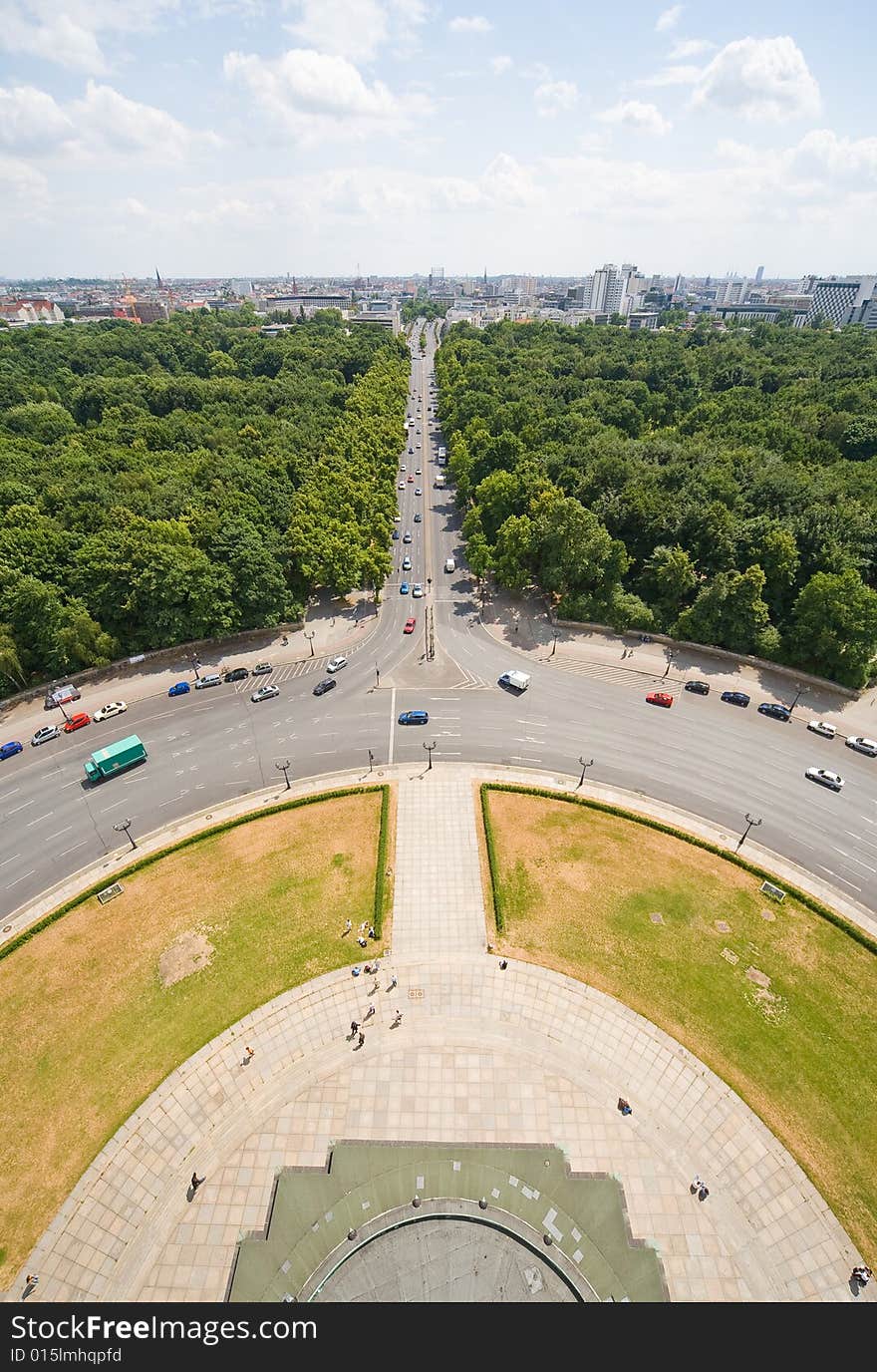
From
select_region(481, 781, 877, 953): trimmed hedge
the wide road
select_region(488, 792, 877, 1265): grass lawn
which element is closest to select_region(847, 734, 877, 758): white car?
the wide road

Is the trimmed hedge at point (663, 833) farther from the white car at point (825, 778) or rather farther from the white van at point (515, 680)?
the white van at point (515, 680)

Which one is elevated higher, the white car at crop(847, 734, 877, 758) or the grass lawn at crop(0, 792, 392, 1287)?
the white car at crop(847, 734, 877, 758)

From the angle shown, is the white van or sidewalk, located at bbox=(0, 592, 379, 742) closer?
sidewalk, located at bbox=(0, 592, 379, 742)

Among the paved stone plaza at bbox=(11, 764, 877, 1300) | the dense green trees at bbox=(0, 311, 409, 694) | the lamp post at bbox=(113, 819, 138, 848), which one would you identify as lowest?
the paved stone plaza at bbox=(11, 764, 877, 1300)

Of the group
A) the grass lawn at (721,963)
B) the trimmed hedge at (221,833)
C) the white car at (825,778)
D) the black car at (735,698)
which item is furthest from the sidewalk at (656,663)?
the trimmed hedge at (221,833)

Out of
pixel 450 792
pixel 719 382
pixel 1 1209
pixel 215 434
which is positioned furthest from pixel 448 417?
pixel 1 1209

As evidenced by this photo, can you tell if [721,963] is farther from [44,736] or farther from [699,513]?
[44,736]

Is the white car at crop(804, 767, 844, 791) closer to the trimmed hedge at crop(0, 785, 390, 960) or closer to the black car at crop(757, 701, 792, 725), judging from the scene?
the black car at crop(757, 701, 792, 725)
